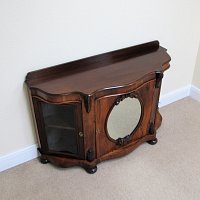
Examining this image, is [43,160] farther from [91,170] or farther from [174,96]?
[174,96]

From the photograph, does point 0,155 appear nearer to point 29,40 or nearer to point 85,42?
point 29,40

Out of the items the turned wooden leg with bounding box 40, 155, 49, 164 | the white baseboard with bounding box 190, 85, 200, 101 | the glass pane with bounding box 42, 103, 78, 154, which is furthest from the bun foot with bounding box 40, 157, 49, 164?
the white baseboard with bounding box 190, 85, 200, 101

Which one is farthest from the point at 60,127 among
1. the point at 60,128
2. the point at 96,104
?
the point at 96,104

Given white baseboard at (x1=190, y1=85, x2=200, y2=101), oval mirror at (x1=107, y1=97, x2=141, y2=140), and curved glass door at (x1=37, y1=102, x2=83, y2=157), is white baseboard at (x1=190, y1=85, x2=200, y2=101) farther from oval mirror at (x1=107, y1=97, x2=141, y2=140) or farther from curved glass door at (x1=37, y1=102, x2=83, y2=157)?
curved glass door at (x1=37, y1=102, x2=83, y2=157)

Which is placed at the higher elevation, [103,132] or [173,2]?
[173,2]

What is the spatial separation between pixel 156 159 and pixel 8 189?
89 cm

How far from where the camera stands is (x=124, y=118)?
1527mm

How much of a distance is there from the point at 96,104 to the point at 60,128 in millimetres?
265

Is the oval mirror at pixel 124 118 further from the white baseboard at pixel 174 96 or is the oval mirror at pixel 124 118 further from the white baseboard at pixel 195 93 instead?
the white baseboard at pixel 195 93

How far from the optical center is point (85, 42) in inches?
58.5

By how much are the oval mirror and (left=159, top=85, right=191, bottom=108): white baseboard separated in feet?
1.90

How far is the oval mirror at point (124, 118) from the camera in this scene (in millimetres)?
1454

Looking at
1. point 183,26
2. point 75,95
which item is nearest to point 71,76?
point 75,95

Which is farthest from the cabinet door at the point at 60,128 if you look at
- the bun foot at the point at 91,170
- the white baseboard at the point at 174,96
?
the white baseboard at the point at 174,96
